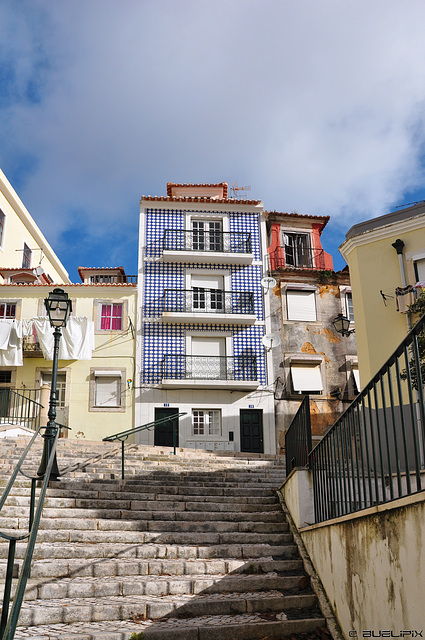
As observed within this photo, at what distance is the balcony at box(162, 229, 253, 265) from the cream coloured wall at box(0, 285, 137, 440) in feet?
8.85

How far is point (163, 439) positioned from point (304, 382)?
6.33 metres

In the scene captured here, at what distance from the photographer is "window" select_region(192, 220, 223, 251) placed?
26.2 meters

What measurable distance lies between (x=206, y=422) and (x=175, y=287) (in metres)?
6.20

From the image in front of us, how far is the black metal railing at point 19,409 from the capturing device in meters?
19.6

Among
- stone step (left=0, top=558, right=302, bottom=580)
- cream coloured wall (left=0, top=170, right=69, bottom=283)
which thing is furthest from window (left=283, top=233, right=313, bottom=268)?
stone step (left=0, top=558, right=302, bottom=580)

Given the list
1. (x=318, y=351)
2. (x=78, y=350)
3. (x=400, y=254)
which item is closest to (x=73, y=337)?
(x=78, y=350)

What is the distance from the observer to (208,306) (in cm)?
2508

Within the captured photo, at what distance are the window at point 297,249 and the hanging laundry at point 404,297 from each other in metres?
9.95

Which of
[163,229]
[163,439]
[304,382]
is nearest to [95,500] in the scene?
[163,439]

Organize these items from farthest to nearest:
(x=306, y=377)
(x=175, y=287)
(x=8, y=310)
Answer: (x=175, y=287), (x=8, y=310), (x=306, y=377)

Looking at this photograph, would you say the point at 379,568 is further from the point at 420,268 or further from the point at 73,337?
the point at 73,337

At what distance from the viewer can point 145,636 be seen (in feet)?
15.7

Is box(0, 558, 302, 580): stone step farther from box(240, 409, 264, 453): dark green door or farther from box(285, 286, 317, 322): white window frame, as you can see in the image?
box(285, 286, 317, 322): white window frame

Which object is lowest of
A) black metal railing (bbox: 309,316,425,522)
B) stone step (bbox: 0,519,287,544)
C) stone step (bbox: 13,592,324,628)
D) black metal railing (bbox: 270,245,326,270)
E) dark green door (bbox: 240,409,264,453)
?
stone step (bbox: 13,592,324,628)
